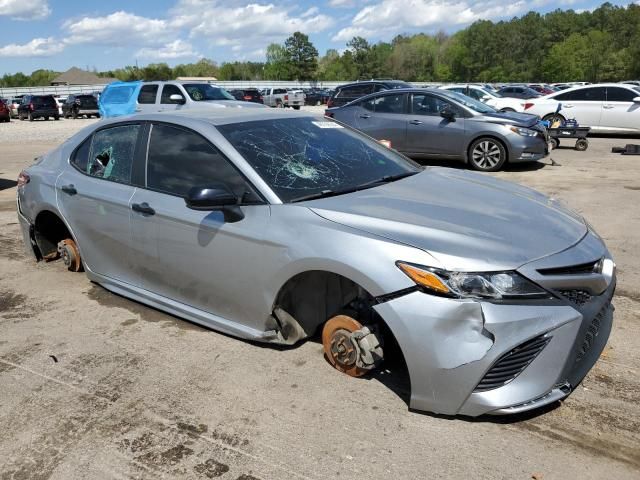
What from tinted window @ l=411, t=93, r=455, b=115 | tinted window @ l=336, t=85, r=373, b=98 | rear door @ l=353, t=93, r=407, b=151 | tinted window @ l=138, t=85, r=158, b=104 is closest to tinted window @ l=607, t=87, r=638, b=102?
tinted window @ l=336, t=85, r=373, b=98

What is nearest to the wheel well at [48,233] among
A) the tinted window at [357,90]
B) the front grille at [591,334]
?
the front grille at [591,334]

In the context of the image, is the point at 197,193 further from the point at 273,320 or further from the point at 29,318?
the point at 29,318

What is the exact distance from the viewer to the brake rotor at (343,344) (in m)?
3.18

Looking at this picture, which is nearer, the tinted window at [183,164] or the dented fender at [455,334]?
the dented fender at [455,334]

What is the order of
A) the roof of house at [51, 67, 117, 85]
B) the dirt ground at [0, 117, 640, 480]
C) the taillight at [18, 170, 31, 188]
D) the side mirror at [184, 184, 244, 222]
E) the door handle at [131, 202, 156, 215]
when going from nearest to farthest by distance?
1. the dirt ground at [0, 117, 640, 480]
2. the side mirror at [184, 184, 244, 222]
3. the door handle at [131, 202, 156, 215]
4. the taillight at [18, 170, 31, 188]
5. the roof of house at [51, 67, 117, 85]

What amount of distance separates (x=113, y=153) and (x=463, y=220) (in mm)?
2771

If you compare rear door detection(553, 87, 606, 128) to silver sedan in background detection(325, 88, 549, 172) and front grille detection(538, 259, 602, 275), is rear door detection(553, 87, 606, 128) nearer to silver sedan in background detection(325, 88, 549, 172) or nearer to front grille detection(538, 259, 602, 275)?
silver sedan in background detection(325, 88, 549, 172)

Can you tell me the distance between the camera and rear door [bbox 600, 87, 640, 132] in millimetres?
15695

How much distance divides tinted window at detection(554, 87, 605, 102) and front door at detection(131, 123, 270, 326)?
50.5ft

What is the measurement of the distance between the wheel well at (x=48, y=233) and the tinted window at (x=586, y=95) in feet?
49.9

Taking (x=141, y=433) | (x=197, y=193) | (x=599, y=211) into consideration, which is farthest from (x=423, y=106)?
(x=141, y=433)

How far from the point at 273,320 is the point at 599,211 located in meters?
5.56

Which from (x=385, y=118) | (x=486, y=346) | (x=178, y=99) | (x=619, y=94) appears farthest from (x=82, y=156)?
(x=619, y=94)

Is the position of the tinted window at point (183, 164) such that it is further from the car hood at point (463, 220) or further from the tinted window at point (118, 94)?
the tinted window at point (118, 94)
